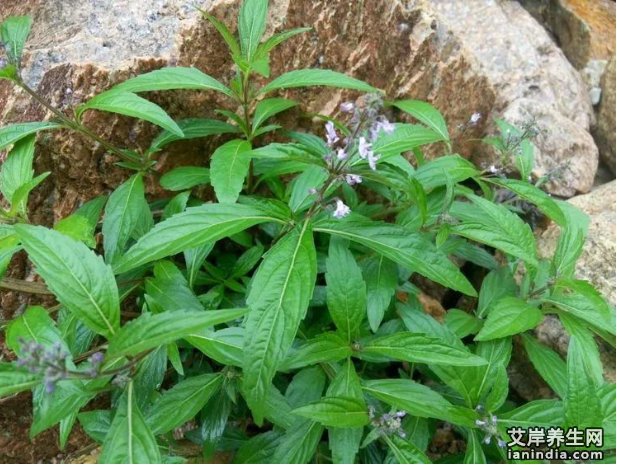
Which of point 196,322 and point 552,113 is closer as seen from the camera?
point 196,322

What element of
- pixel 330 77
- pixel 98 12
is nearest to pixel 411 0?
pixel 330 77

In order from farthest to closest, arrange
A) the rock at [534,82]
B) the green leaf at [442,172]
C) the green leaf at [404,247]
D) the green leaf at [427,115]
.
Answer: the rock at [534,82] → the green leaf at [427,115] → the green leaf at [442,172] → the green leaf at [404,247]

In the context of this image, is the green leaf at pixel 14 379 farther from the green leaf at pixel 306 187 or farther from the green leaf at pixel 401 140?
the green leaf at pixel 401 140

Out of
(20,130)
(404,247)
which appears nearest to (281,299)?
(404,247)

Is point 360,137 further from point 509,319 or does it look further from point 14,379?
point 14,379

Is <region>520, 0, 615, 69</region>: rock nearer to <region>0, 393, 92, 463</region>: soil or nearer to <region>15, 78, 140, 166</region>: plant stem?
<region>15, 78, 140, 166</region>: plant stem

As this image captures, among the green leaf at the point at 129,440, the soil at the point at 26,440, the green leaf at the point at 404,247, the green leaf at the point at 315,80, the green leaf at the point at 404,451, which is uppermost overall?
the green leaf at the point at 315,80

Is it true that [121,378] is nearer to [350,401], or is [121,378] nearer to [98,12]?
[350,401]

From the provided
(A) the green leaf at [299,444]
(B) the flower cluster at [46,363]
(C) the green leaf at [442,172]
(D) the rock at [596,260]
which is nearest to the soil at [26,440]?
(A) the green leaf at [299,444]
